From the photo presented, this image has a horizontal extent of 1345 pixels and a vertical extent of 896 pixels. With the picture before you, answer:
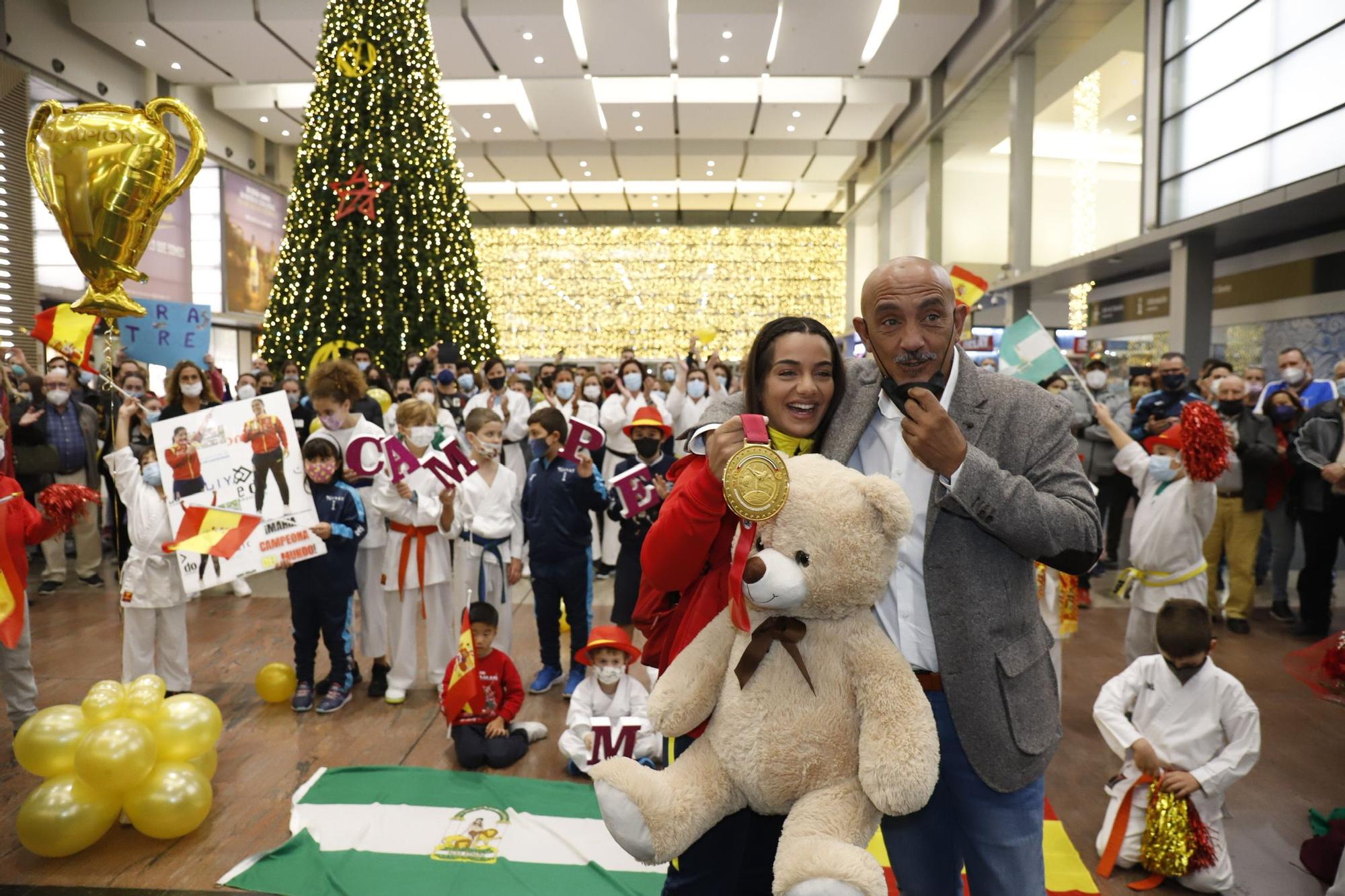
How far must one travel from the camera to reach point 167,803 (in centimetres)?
339

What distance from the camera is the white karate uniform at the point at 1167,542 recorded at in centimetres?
459

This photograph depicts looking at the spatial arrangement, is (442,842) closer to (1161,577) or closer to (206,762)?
(206,762)

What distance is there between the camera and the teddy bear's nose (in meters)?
1.48

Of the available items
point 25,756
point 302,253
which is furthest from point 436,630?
point 302,253

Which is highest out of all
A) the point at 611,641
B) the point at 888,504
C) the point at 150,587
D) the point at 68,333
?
the point at 68,333

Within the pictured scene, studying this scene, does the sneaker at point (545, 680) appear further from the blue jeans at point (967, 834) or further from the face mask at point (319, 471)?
the blue jeans at point (967, 834)

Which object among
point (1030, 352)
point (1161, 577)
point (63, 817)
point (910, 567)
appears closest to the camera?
point (910, 567)

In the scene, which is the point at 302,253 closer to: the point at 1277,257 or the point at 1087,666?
the point at 1087,666

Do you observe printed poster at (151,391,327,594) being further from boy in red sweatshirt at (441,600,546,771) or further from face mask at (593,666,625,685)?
face mask at (593,666,625,685)

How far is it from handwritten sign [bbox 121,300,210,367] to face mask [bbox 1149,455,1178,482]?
753cm

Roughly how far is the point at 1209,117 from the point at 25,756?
37.0 ft

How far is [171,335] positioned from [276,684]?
4.52 metres

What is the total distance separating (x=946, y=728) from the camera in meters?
1.70

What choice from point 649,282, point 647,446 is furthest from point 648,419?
point 649,282
